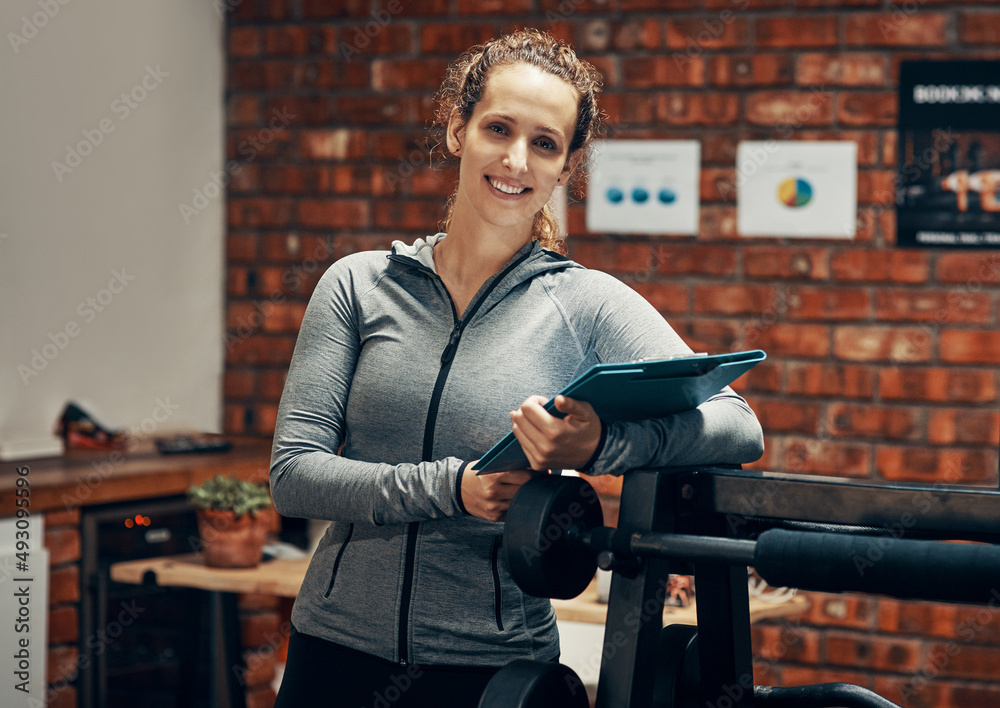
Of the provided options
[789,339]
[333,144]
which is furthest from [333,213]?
[789,339]

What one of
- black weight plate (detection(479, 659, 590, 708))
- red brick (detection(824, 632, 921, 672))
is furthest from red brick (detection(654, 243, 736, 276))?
black weight plate (detection(479, 659, 590, 708))

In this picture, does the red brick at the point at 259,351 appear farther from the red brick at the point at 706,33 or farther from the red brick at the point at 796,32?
the red brick at the point at 796,32

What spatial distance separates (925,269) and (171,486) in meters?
1.94

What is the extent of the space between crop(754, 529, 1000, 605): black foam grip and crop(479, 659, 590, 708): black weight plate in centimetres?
22

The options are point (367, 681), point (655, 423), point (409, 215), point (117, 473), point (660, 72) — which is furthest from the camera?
point (409, 215)

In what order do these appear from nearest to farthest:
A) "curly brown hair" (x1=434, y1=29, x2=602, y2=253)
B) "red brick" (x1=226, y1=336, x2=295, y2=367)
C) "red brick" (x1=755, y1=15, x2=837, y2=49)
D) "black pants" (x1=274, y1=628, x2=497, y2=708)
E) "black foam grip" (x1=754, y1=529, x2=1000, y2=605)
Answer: "black foam grip" (x1=754, y1=529, x2=1000, y2=605) → "black pants" (x1=274, y1=628, x2=497, y2=708) → "curly brown hair" (x1=434, y1=29, x2=602, y2=253) → "red brick" (x1=755, y1=15, x2=837, y2=49) → "red brick" (x1=226, y1=336, x2=295, y2=367)

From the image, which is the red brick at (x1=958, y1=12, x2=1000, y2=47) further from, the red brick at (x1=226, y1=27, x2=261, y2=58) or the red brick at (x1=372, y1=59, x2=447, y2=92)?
the red brick at (x1=226, y1=27, x2=261, y2=58)

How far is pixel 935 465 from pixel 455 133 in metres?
1.84

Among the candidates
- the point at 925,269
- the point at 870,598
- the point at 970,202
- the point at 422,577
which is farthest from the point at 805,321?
the point at 422,577

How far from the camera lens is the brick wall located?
8.82ft

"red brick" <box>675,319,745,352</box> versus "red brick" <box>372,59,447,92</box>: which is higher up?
"red brick" <box>372,59,447,92</box>

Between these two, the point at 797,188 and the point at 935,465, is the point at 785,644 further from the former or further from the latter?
the point at 797,188

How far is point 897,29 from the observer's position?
Answer: 8.88 feet

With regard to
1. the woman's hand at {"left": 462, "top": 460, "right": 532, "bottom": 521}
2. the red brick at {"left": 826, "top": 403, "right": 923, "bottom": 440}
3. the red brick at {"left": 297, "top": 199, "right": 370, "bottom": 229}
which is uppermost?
the red brick at {"left": 297, "top": 199, "right": 370, "bottom": 229}
